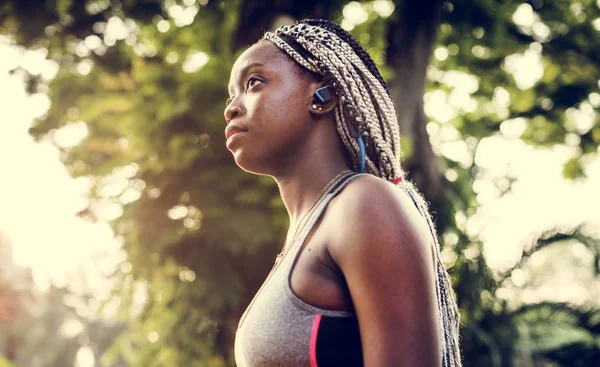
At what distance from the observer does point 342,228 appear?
4.91 ft

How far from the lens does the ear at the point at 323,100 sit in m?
1.83

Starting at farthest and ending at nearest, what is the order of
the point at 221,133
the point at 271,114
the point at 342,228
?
the point at 221,133 < the point at 271,114 < the point at 342,228

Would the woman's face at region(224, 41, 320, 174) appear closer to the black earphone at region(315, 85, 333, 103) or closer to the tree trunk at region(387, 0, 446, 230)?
the black earphone at region(315, 85, 333, 103)

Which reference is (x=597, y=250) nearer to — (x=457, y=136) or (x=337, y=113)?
(x=457, y=136)

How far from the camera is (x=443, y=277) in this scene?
5.86 ft

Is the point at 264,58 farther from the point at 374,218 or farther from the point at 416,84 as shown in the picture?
the point at 416,84

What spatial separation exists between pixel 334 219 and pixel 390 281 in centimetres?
24

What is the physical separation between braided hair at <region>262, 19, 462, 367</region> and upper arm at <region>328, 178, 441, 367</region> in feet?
1.20

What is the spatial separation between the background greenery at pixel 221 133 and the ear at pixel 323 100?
3.36m

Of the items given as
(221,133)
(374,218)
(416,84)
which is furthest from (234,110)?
(416,84)

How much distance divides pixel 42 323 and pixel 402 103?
92.6 ft

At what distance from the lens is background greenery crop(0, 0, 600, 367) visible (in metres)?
5.36

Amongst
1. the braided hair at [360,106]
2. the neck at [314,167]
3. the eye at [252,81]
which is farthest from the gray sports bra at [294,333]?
the eye at [252,81]

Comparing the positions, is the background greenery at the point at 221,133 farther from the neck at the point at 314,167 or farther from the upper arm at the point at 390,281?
the upper arm at the point at 390,281
